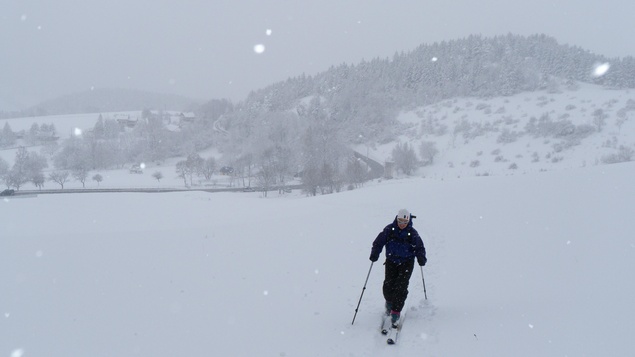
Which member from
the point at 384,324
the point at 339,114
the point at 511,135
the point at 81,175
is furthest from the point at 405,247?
the point at 339,114

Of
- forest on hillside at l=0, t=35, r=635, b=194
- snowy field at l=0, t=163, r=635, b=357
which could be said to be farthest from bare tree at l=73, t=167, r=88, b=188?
snowy field at l=0, t=163, r=635, b=357

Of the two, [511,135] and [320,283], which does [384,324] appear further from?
[511,135]

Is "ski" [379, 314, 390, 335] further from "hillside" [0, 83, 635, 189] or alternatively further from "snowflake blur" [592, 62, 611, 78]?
"snowflake blur" [592, 62, 611, 78]

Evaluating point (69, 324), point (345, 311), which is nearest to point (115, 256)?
point (69, 324)

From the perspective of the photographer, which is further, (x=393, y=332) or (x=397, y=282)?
(x=397, y=282)

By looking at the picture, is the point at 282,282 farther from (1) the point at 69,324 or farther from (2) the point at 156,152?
(2) the point at 156,152

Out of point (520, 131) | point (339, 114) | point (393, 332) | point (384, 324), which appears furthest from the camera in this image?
point (339, 114)

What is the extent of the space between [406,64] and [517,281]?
97.8 m

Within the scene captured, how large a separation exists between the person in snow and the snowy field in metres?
Answer: 0.54

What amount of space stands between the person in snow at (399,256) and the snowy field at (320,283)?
0.54 meters

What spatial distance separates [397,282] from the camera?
21.6ft

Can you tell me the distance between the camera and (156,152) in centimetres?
8625

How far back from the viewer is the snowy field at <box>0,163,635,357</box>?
5875 millimetres

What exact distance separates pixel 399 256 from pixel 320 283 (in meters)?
3.20
